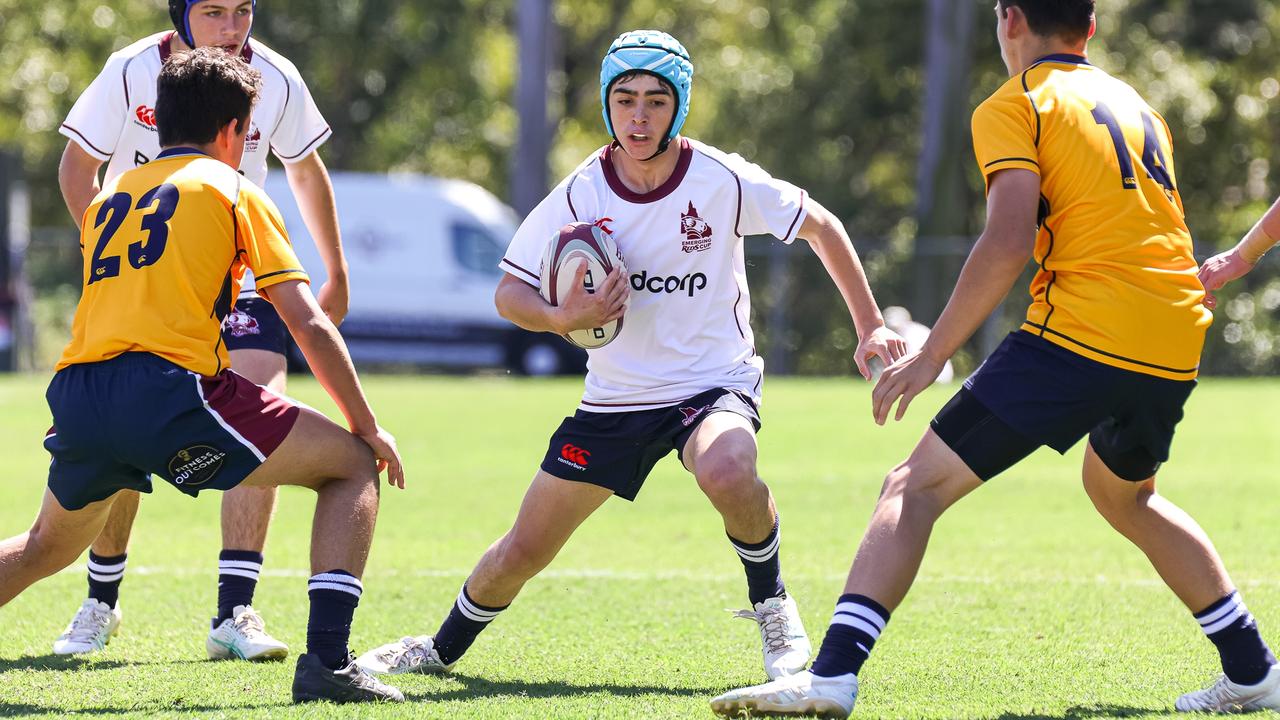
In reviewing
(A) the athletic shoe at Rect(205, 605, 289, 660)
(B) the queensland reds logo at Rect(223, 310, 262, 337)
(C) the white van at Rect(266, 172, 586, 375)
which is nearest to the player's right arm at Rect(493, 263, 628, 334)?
(B) the queensland reds logo at Rect(223, 310, 262, 337)

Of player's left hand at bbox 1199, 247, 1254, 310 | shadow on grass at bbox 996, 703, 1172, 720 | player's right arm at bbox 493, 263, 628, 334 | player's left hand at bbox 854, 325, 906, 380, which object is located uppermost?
player's left hand at bbox 1199, 247, 1254, 310

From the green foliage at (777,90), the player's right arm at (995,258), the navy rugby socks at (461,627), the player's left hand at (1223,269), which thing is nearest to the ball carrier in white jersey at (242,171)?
the navy rugby socks at (461,627)

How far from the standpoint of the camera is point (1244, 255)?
530 centimetres

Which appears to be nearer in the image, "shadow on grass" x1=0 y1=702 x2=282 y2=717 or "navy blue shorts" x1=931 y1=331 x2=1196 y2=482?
"navy blue shorts" x1=931 y1=331 x2=1196 y2=482

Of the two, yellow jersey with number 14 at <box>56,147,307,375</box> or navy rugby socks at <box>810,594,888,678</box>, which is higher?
yellow jersey with number 14 at <box>56,147,307,375</box>

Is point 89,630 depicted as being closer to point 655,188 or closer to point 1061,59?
point 655,188

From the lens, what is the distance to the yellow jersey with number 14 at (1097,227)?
4.59 metres

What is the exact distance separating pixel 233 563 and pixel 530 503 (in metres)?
1.29

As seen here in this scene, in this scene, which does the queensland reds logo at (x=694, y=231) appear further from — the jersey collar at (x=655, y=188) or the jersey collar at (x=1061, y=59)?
the jersey collar at (x=1061, y=59)

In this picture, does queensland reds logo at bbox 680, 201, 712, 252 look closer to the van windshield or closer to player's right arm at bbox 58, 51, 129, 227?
player's right arm at bbox 58, 51, 129, 227

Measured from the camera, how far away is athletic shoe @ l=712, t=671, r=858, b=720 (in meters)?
4.49

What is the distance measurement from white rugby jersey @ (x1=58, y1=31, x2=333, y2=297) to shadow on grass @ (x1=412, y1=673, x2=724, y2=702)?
5.97ft

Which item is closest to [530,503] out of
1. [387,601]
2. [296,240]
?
[387,601]

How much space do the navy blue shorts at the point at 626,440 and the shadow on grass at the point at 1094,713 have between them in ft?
4.22
